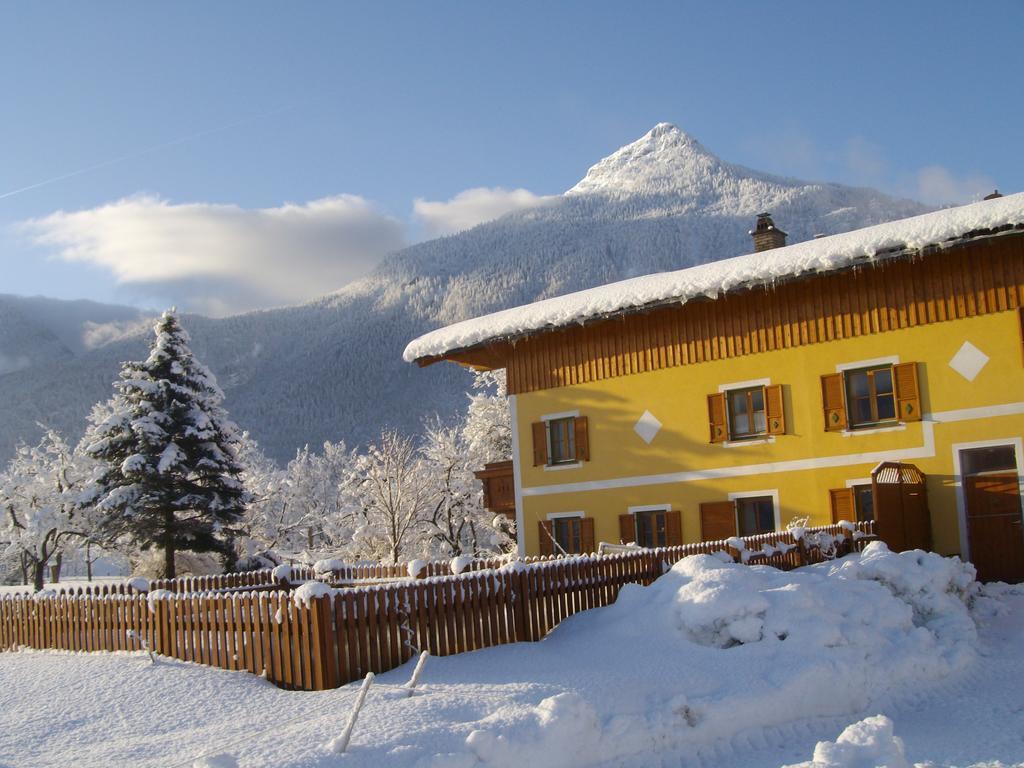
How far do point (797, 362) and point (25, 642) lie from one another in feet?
49.7

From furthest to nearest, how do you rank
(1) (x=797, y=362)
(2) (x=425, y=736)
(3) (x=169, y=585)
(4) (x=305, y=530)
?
(4) (x=305, y=530) < (1) (x=797, y=362) < (3) (x=169, y=585) < (2) (x=425, y=736)

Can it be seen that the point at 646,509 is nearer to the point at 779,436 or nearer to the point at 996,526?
the point at 779,436

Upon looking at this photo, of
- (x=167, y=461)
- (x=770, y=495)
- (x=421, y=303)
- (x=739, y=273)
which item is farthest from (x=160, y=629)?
(x=421, y=303)

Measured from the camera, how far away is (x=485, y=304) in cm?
15100

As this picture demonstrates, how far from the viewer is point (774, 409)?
66.9 ft

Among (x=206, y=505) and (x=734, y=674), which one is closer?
(x=734, y=674)

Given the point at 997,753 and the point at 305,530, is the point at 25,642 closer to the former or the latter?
the point at 997,753

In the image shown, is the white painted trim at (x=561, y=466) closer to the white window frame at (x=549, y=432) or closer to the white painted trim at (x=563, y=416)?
the white window frame at (x=549, y=432)

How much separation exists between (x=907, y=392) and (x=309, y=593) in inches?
541

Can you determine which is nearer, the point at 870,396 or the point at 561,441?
the point at 870,396

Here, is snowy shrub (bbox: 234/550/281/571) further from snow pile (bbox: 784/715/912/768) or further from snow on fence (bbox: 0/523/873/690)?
snow pile (bbox: 784/715/912/768)

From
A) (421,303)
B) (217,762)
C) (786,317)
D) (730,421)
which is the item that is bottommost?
(217,762)

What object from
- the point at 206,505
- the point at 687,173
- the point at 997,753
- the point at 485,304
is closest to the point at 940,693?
the point at 997,753

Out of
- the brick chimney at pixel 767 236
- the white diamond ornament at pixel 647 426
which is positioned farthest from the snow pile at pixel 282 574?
the brick chimney at pixel 767 236
